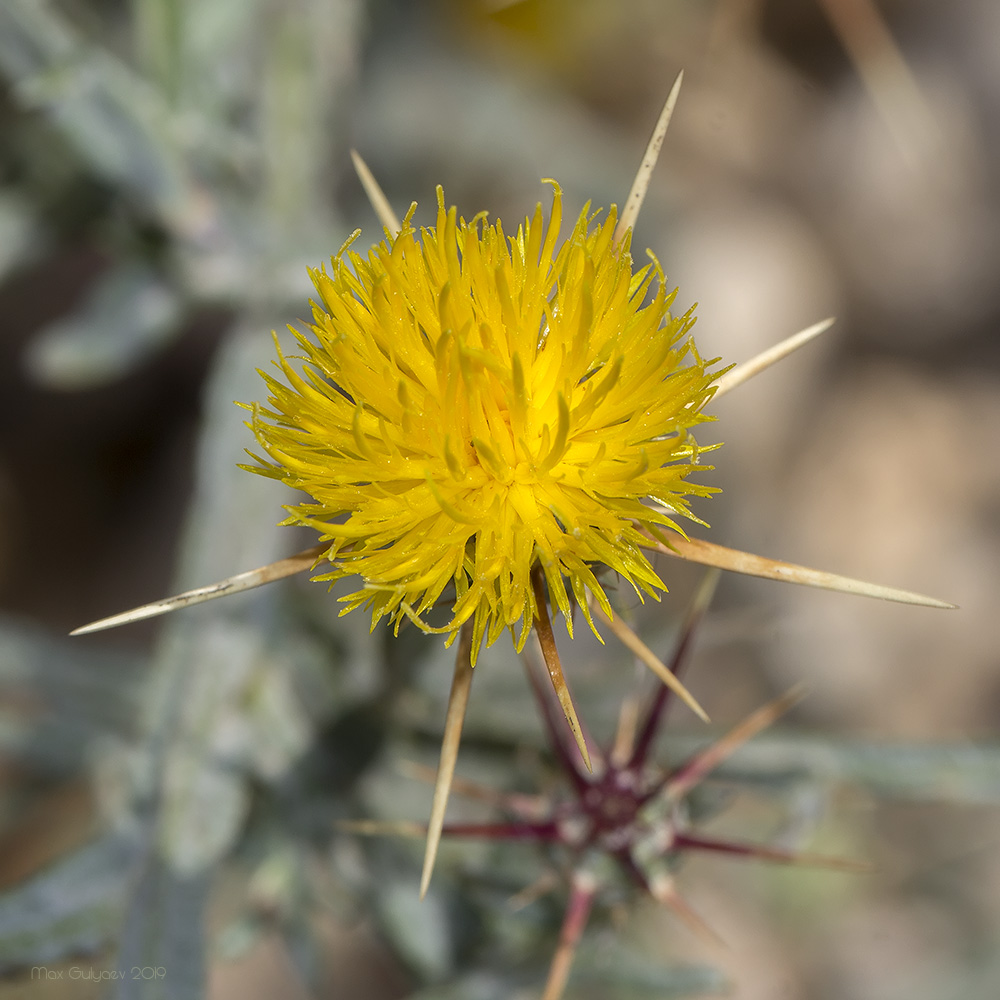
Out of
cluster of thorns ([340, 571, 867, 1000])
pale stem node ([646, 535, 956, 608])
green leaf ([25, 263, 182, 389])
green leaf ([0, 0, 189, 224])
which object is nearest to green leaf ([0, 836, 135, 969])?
cluster of thorns ([340, 571, 867, 1000])

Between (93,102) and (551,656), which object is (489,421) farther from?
(93,102)

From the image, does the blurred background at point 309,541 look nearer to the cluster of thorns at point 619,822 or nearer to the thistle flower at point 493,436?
the cluster of thorns at point 619,822

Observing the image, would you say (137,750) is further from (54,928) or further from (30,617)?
(30,617)

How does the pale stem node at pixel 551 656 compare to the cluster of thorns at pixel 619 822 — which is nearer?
the pale stem node at pixel 551 656

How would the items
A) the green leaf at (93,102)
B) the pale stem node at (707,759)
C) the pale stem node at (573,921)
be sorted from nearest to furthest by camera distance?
the pale stem node at (573,921), the pale stem node at (707,759), the green leaf at (93,102)

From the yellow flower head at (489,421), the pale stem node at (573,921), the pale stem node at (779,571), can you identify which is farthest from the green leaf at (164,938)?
the pale stem node at (779,571)
